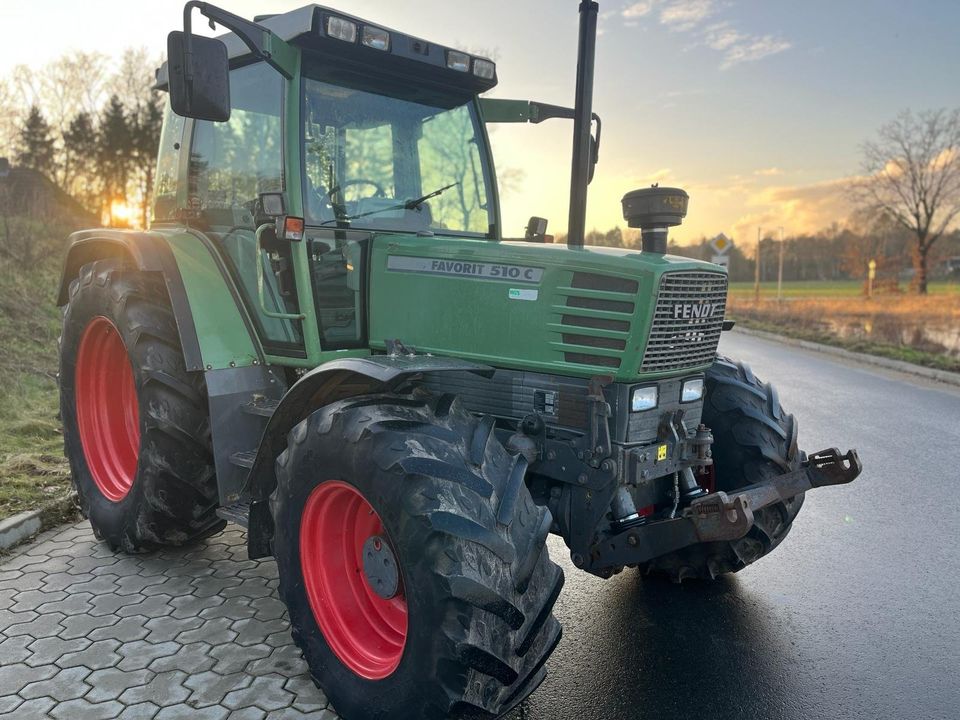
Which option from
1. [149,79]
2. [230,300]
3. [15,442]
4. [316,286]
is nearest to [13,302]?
[15,442]

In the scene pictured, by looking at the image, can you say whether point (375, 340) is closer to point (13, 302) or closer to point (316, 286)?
point (316, 286)

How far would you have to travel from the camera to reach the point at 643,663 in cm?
337

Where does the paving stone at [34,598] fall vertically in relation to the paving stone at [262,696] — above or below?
below

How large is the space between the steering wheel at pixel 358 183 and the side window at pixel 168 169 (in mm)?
1379

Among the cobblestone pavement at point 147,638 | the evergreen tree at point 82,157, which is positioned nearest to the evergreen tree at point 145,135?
the evergreen tree at point 82,157

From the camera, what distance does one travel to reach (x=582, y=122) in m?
3.74

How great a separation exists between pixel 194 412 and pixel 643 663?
8.48ft

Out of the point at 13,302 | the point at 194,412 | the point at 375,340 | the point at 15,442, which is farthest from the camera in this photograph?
the point at 13,302

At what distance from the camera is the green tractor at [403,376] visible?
2.54 m

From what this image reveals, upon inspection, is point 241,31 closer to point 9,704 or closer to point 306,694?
point 306,694

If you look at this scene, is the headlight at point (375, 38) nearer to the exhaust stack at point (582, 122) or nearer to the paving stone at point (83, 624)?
the exhaust stack at point (582, 122)

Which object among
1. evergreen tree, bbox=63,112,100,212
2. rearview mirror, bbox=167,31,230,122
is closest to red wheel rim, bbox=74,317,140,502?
rearview mirror, bbox=167,31,230,122

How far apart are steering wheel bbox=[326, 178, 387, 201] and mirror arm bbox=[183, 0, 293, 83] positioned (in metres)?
0.55

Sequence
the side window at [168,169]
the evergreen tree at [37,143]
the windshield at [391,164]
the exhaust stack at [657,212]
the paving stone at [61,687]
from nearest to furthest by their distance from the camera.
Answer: the paving stone at [61,687] < the exhaust stack at [657,212] < the windshield at [391,164] < the side window at [168,169] < the evergreen tree at [37,143]
